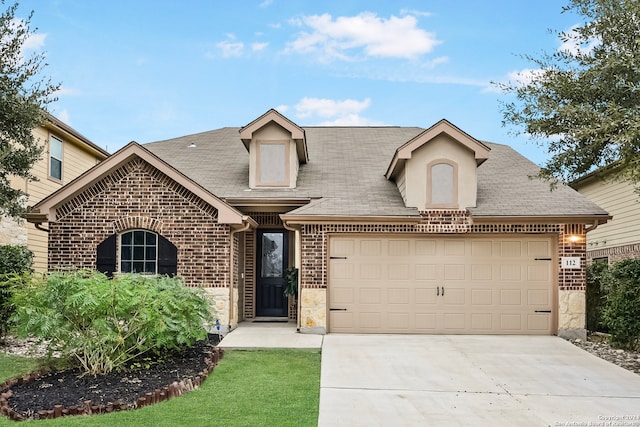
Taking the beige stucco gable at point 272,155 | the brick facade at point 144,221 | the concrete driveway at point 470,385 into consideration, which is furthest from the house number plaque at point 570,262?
the brick facade at point 144,221

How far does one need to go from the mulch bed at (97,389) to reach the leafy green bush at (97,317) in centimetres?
36

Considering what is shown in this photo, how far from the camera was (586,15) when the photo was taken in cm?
977

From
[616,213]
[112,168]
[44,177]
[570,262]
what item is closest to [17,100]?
[112,168]

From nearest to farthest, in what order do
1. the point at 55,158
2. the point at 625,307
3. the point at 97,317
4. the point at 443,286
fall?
the point at 97,317
the point at 625,307
the point at 443,286
the point at 55,158

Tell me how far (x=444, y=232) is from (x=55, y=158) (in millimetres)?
12569

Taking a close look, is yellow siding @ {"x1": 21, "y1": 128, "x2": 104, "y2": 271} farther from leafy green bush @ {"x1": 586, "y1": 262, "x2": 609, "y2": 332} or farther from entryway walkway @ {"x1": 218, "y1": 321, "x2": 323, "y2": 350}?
leafy green bush @ {"x1": 586, "y1": 262, "x2": 609, "y2": 332}

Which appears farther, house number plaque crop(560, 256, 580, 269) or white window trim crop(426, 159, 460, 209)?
white window trim crop(426, 159, 460, 209)

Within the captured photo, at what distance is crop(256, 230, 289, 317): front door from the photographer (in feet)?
50.1

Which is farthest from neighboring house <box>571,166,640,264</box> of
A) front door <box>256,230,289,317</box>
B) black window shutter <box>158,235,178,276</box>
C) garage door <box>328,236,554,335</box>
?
black window shutter <box>158,235,178,276</box>

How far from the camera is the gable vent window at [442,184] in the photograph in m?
13.3

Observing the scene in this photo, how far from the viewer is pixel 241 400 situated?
741 centimetres

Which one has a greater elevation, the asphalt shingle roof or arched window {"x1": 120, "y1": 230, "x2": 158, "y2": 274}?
the asphalt shingle roof

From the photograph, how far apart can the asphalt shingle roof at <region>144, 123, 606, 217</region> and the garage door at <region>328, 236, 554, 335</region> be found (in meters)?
0.75

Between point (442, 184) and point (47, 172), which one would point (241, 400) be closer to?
point (442, 184)
